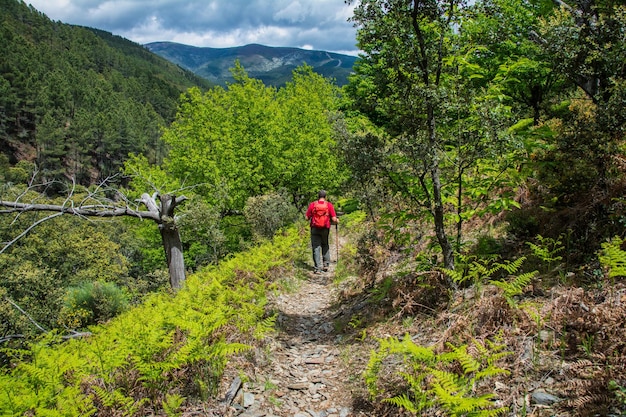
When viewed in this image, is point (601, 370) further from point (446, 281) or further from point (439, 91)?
point (439, 91)

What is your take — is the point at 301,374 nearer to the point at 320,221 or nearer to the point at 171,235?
the point at 320,221

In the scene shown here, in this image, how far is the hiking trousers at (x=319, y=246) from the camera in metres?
9.98

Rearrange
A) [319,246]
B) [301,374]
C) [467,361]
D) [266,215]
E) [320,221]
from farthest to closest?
[266,215] < [319,246] < [320,221] < [301,374] < [467,361]

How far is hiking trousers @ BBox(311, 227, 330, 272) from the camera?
393 inches

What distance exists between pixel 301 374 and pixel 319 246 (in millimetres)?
5475

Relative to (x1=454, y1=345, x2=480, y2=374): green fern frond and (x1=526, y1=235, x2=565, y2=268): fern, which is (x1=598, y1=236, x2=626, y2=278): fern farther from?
(x1=454, y1=345, x2=480, y2=374): green fern frond

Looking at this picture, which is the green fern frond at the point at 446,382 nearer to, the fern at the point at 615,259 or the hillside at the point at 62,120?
the fern at the point at 615,259

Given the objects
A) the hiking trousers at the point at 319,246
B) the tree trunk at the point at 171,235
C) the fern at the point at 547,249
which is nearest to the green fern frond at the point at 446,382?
the fern at the point at 547,249

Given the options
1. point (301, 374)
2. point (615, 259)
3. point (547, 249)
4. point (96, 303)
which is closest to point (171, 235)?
point (301, 374)

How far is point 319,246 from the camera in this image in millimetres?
10211

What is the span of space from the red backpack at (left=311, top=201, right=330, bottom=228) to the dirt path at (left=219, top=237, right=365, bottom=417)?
2.88 m

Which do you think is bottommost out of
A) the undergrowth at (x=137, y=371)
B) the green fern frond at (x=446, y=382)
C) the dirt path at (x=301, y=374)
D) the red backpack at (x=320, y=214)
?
the dirt path at (x=301, y=374)

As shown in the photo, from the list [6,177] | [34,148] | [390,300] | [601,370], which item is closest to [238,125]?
[390,300]

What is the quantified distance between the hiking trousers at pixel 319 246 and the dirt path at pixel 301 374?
2.89 meters
